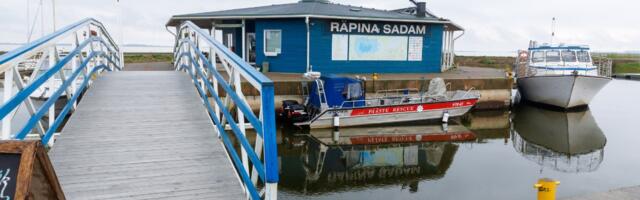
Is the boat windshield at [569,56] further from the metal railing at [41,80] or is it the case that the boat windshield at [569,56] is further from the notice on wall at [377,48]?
the metal railing at [41,80]

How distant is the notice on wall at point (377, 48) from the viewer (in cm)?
1966

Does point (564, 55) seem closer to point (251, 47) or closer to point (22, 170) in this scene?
point (251, 47)

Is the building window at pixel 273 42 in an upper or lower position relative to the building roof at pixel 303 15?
lower

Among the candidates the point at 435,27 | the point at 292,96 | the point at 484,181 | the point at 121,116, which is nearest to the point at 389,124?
the point at 292,96

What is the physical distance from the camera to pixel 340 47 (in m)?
19.4

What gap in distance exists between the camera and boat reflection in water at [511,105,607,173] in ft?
38.3

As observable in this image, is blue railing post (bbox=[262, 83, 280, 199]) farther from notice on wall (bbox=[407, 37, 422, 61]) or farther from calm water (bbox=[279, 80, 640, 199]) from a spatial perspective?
notice on wall (bbox=[407, 37, 422, 61])

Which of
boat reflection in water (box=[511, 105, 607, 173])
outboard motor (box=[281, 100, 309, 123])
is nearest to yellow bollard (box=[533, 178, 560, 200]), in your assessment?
boat reflection in water (box=[511, 105, 607, 173])

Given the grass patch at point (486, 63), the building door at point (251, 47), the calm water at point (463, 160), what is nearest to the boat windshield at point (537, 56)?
the calm water at point (463, 160)

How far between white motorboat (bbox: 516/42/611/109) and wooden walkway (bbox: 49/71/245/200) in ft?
55.2

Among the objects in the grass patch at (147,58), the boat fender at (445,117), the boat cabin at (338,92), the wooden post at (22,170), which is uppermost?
the wooden post at (22,170)

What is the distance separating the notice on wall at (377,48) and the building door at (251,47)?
427cm

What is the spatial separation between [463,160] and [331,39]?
29.9 feet

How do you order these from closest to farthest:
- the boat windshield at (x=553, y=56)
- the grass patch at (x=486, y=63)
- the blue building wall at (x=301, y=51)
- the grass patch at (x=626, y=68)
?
the blue building wall at (x=301, y=51) → the boat windshield at (x=553, y=56) → the grass patch at (x=486, y=63) → the grass patch at (x=626, y=68)
